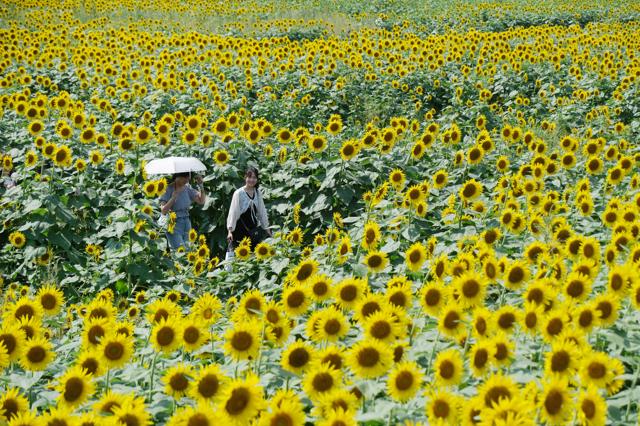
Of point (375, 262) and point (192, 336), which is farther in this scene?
point (375, 262)

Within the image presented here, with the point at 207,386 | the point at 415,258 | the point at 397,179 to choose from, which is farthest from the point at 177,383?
the point at 397,179

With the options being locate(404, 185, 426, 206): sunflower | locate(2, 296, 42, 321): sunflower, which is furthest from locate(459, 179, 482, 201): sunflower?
locate(2, 296, 42, 321): sunflower

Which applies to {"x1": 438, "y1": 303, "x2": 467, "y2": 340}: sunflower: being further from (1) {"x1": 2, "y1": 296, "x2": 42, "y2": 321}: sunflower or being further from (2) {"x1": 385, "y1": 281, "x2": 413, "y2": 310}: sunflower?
(1) {"x1": 2, "y1": 296, "x2": 42, "y2": 321}: sunflower

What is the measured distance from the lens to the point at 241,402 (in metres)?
2.48

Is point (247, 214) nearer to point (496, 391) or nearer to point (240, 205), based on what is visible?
point (240, 205)

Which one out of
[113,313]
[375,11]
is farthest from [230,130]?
[375,11]

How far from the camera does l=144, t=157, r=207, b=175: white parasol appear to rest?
7156mm

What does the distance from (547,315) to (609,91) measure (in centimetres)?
1057

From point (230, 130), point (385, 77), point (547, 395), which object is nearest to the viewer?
point (547, 395)

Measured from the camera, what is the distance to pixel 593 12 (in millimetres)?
25109

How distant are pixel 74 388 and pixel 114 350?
33 centimetres

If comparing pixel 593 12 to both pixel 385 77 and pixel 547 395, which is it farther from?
pixel 547 395

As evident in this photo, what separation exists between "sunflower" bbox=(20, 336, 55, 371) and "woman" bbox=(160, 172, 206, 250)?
409 cm

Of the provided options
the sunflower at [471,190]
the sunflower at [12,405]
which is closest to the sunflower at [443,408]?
the sunflower at [12,405]
